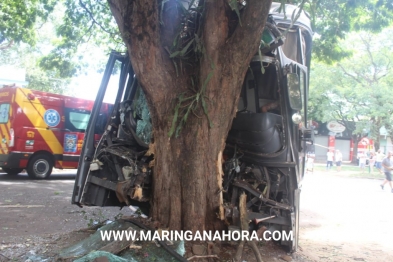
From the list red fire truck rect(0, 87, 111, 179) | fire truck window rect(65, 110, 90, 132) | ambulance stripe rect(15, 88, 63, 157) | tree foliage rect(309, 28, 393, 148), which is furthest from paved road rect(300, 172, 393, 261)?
tree foliage rect(309, 28, 393, 148)

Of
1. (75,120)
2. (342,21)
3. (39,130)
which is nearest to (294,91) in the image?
(342,21)

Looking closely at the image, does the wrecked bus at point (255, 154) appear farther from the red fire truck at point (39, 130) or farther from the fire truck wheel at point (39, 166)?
the fire truck wheel at point (39, 166)

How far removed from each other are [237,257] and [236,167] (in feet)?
3.72

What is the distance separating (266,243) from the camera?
4.81 m

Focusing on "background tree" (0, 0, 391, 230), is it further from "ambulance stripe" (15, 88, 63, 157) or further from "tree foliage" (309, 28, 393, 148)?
"tree foliage" (309, 28, 393, 148)

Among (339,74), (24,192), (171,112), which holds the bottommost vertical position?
(24,192)

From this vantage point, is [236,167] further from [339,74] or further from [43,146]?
[339,74]

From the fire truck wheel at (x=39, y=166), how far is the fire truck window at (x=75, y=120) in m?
1.22

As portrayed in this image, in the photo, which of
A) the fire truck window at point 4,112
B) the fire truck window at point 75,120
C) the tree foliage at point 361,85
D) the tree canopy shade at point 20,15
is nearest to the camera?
the tree canopy shade at point 20,15

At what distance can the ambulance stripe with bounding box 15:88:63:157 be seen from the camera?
1099 centimetres

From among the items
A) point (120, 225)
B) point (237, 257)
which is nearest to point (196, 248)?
point (237, 257)

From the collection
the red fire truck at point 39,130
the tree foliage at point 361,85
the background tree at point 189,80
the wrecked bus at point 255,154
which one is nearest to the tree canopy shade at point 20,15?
the red fire truck at point 39,130

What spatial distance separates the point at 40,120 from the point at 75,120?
3.75ft

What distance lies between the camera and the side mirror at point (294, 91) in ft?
14.1
